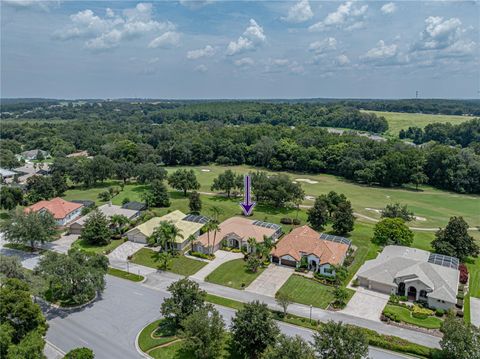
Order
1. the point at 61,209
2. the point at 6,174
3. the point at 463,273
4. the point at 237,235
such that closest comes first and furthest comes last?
1. the point at 463,273
2. the point at 237,235
3. the point at 61,209
4. the point at 6,174

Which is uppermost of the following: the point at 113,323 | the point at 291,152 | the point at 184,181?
Answer: the point at 291,152

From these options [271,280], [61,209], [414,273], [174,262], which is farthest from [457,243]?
[61,209]

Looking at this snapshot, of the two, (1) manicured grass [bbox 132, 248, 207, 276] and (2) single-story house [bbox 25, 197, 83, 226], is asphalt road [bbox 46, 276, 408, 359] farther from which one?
(2) single-story house [bbox 25, 197, 83, 226]

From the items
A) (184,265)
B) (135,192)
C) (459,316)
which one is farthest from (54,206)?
(459,316)

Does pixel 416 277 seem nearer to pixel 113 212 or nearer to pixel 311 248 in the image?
pixel 311 248

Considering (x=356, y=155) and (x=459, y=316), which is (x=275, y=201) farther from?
(x=356, y=155)

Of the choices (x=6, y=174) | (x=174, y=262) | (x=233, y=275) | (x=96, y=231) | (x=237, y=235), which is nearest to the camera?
(x=233, y=275)
